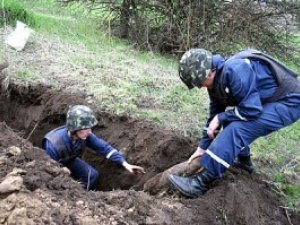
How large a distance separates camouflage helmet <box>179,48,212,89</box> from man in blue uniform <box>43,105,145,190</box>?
1641 mm

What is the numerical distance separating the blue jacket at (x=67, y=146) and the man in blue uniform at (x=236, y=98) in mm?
1281

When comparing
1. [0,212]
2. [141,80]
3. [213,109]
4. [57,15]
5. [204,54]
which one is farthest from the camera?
[57,15]

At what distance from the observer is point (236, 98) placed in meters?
4.65

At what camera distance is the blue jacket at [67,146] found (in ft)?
20.1

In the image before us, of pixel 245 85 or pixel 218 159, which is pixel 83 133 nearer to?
pixel 218 159

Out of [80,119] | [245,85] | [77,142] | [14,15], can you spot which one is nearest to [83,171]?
[77,142]

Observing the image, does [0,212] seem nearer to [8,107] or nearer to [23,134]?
[23,134]

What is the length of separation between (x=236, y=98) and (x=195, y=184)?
966mm

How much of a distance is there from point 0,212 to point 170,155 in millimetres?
2724

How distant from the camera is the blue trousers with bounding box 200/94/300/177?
471 cm

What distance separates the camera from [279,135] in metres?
7.25

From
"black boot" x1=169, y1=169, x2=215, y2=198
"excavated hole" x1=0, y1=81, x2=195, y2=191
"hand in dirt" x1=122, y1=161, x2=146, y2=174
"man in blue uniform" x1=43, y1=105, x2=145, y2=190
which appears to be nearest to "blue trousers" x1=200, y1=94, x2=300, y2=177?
"black boot" x1=169, y1=169, x2=215, y2=198

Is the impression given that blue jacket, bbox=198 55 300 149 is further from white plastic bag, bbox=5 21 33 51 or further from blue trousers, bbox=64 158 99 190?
white plastic bag, bbox=5 21 33 51

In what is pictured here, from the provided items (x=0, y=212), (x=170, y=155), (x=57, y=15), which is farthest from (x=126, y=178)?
(x=57, y=15)
